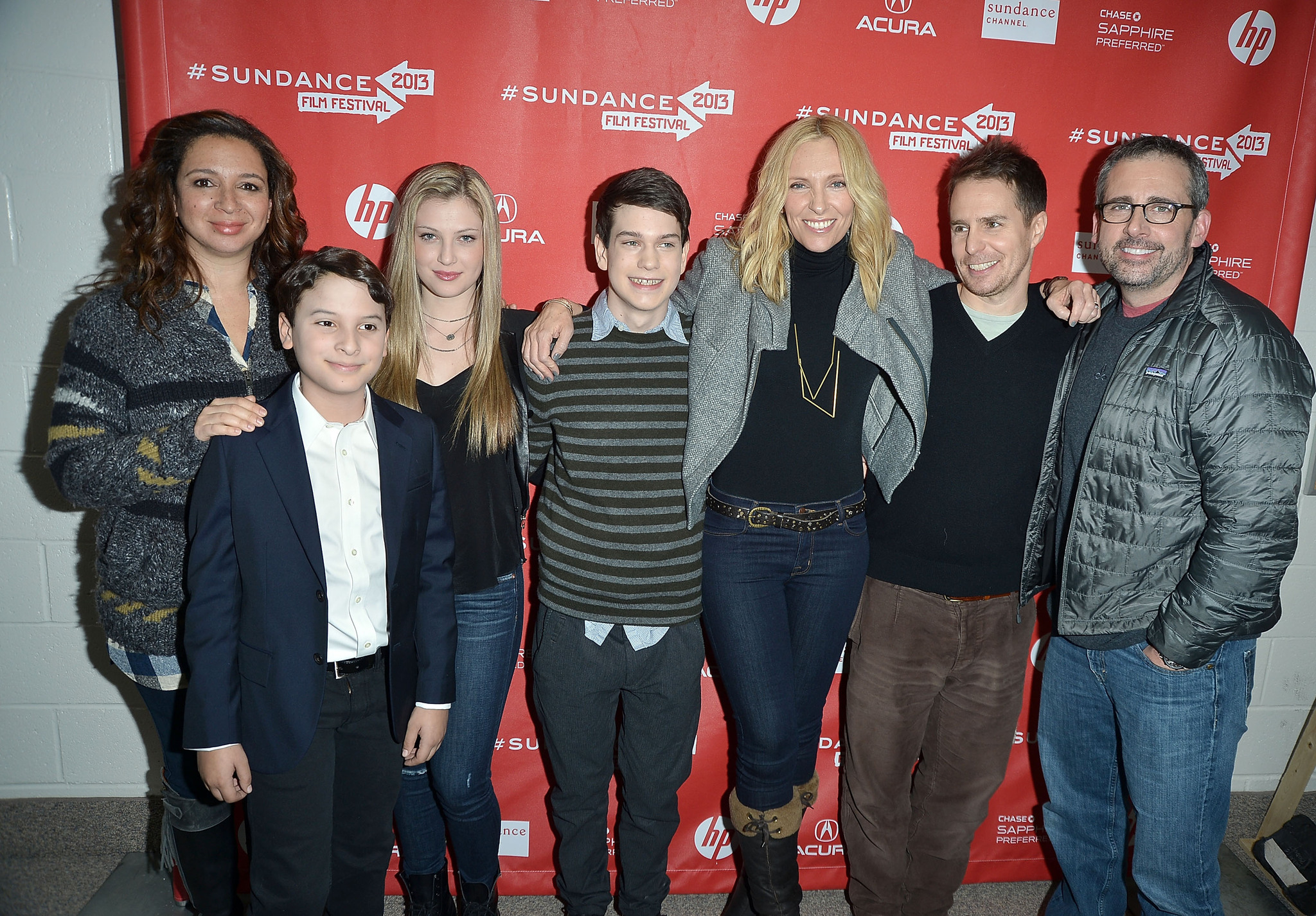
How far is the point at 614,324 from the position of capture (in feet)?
6.32

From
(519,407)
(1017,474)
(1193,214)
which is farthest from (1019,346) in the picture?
(519,407)

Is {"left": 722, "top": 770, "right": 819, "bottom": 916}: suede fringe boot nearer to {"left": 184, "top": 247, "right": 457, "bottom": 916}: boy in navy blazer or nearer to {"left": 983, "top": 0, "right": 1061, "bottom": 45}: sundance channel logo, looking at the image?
{"left": 184, "top": 247, "right": 457, "bottom": 916}: boy in navy blazer

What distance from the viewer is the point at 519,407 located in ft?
6.48

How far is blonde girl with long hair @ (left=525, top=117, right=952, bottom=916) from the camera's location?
193 centimetres

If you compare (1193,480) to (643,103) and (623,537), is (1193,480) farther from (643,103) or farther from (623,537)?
(643,103)

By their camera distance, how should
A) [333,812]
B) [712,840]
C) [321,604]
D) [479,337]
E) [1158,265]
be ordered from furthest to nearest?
[712,840] < [479,337] < [1158,265] < [333,812] < [321,604]

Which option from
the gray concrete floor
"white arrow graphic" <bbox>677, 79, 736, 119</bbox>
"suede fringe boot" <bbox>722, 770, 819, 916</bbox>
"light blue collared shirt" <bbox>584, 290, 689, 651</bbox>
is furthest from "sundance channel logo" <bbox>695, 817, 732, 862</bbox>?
"white arrow graphic" <bbox>677, 79, 736, 119</bbox>

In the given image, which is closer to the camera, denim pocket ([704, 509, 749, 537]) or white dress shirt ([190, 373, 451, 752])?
white dress shirt ([190, 373, 451, 752])

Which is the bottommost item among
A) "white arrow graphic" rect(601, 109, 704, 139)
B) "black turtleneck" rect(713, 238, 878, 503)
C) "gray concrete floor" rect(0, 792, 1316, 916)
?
"gray concrete floor" rect(0, 792, 1316, 916)

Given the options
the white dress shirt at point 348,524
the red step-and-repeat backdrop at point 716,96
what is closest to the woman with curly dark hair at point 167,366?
the white dress shirt at point 348,524

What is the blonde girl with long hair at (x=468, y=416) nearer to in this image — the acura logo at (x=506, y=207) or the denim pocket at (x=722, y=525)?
the acura logo at (x=506, y=207)

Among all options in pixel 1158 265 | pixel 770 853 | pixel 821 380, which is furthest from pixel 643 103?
pixel 770 853

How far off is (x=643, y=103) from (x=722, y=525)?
1.27 metres

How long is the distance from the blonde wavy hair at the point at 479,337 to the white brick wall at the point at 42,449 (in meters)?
1.15
